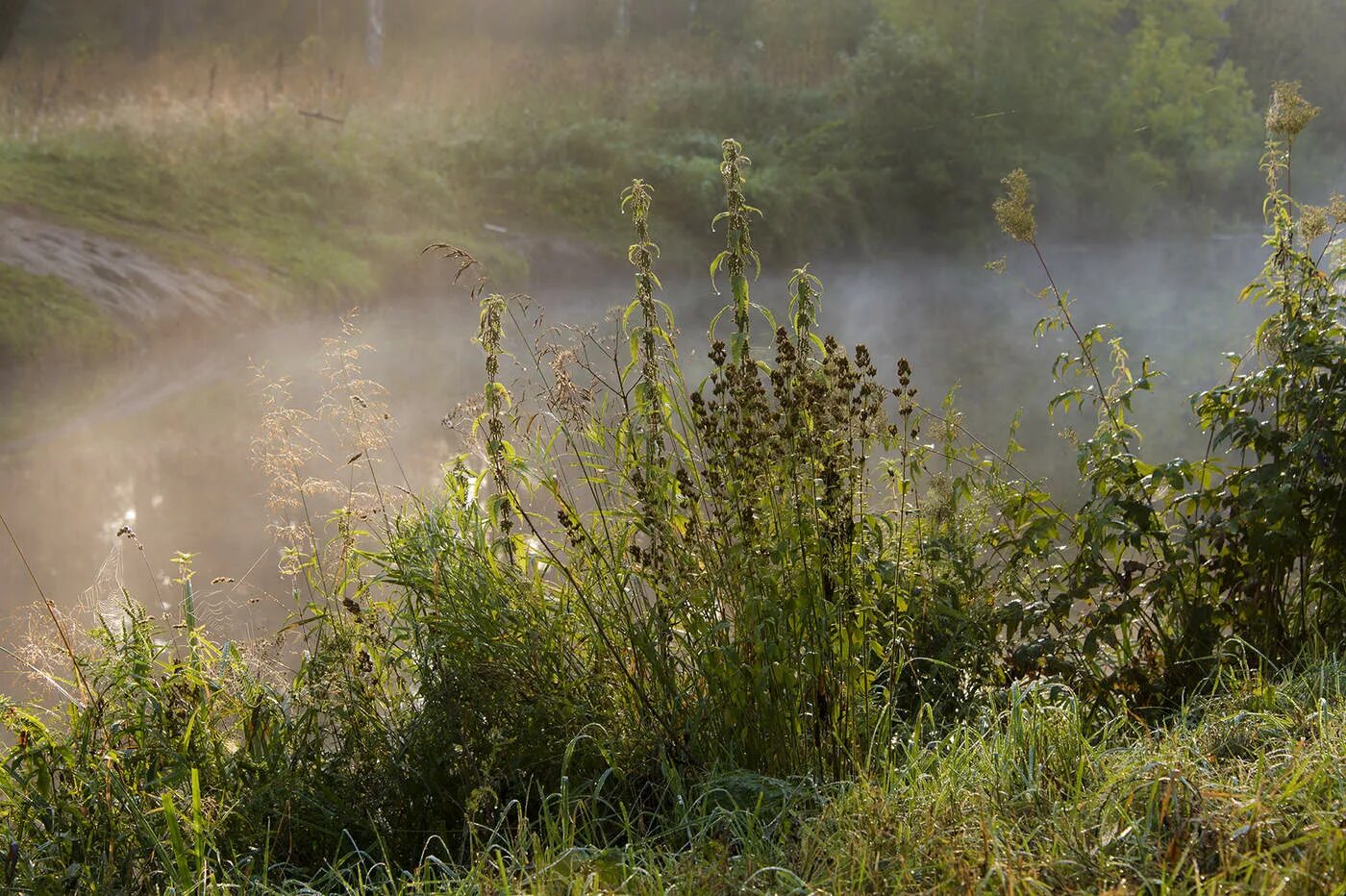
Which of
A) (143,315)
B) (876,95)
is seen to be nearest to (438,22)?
(876,95)

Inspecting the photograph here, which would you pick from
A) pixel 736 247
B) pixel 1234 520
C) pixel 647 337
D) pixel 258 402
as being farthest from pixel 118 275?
pixel 1234 520

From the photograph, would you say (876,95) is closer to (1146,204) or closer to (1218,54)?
(1146,204)

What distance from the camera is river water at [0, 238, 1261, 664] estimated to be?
5.06 m

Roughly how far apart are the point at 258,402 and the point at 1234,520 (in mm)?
5617

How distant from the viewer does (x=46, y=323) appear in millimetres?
8094

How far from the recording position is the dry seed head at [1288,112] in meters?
3.21

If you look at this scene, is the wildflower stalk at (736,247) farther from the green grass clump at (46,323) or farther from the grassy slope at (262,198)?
the grassy slope at (262,198)

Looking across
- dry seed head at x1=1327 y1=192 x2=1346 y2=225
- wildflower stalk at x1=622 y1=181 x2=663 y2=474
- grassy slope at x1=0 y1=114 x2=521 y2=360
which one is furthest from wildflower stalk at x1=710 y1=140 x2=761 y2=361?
grassy slope at x1=0 y1=114 x2=521 y2=360

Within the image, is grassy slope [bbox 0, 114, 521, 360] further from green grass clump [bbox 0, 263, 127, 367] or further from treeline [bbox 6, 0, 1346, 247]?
treeline [bbox 6, 0, 1346, 247]

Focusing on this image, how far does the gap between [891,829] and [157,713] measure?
5.24ft

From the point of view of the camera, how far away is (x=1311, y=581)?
3.13 m

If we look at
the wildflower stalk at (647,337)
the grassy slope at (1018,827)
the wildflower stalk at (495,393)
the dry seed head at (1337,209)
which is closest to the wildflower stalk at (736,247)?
the wildflower stalk at (647,337)

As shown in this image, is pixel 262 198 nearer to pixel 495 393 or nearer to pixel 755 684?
pixel 495 393

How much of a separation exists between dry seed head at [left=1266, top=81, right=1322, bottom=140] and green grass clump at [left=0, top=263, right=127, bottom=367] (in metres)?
7.23
